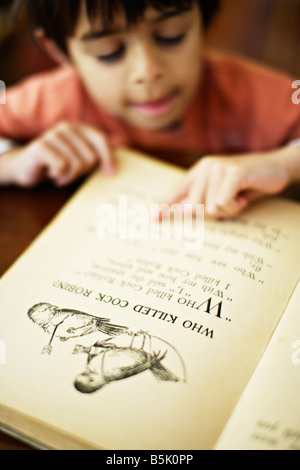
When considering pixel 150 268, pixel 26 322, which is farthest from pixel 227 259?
pixel 26 322

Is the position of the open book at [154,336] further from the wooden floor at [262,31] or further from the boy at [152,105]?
the wooden floor at [262,31]

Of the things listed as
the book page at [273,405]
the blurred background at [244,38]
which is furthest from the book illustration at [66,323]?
the blurred background at [244,38]

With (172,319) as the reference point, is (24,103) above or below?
above

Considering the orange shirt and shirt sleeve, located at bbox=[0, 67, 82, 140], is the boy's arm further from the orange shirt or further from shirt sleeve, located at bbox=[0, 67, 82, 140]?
shirt sleeve, located at bbox=[0, 67, 82, 140]

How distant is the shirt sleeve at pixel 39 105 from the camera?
602mm

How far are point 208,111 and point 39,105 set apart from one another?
26 centimetres

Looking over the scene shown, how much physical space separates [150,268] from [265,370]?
0.14 metres

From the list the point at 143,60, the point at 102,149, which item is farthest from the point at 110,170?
the point at 143,60

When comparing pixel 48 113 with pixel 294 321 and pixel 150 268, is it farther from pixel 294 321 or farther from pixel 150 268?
pixel 294 321

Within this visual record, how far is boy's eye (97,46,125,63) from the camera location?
1.58 feet

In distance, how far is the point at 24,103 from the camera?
24.0 inches

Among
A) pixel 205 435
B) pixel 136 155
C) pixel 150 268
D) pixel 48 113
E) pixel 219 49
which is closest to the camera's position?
pixel 205 435

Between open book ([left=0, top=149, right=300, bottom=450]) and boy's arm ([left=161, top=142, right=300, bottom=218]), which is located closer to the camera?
open book ([left=0, top=149, right=300, bottom=450])

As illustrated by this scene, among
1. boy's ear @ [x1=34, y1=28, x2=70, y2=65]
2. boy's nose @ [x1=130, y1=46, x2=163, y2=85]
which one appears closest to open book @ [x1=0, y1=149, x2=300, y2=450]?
boy's nose @ [x1=130, y1=46, x2=163, y2=85]
